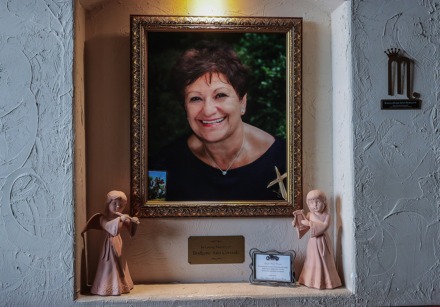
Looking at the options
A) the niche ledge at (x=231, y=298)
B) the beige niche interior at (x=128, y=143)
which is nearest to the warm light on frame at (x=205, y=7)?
the beige niche interior at (x=128, y=143)

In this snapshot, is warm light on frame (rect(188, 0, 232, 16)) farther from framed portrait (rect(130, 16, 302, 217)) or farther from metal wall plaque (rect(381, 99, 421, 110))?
metal wall plaque (rect(381, 99, 421, 110))

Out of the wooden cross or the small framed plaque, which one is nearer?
the small framed plaque

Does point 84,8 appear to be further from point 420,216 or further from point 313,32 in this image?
point 420,216

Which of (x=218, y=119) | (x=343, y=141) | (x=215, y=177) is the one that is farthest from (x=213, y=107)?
(x=343, y=141)

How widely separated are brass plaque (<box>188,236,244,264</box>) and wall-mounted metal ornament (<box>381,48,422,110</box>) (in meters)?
0.92

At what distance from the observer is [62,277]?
200 centimetres

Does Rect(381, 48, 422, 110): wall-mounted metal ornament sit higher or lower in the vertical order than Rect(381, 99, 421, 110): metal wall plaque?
higher

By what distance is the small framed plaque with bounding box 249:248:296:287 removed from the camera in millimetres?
2186

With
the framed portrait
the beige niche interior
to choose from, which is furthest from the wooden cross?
the beige niche interior

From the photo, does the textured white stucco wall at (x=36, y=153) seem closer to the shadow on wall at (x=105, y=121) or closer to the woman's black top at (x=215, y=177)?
the shadow on wall at (x=105, y=121)

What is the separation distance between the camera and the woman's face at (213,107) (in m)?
2.29

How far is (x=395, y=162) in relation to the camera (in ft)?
6.81

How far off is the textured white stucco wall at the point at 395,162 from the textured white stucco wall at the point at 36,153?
1.21 meters

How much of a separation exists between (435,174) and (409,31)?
620 millimetres
